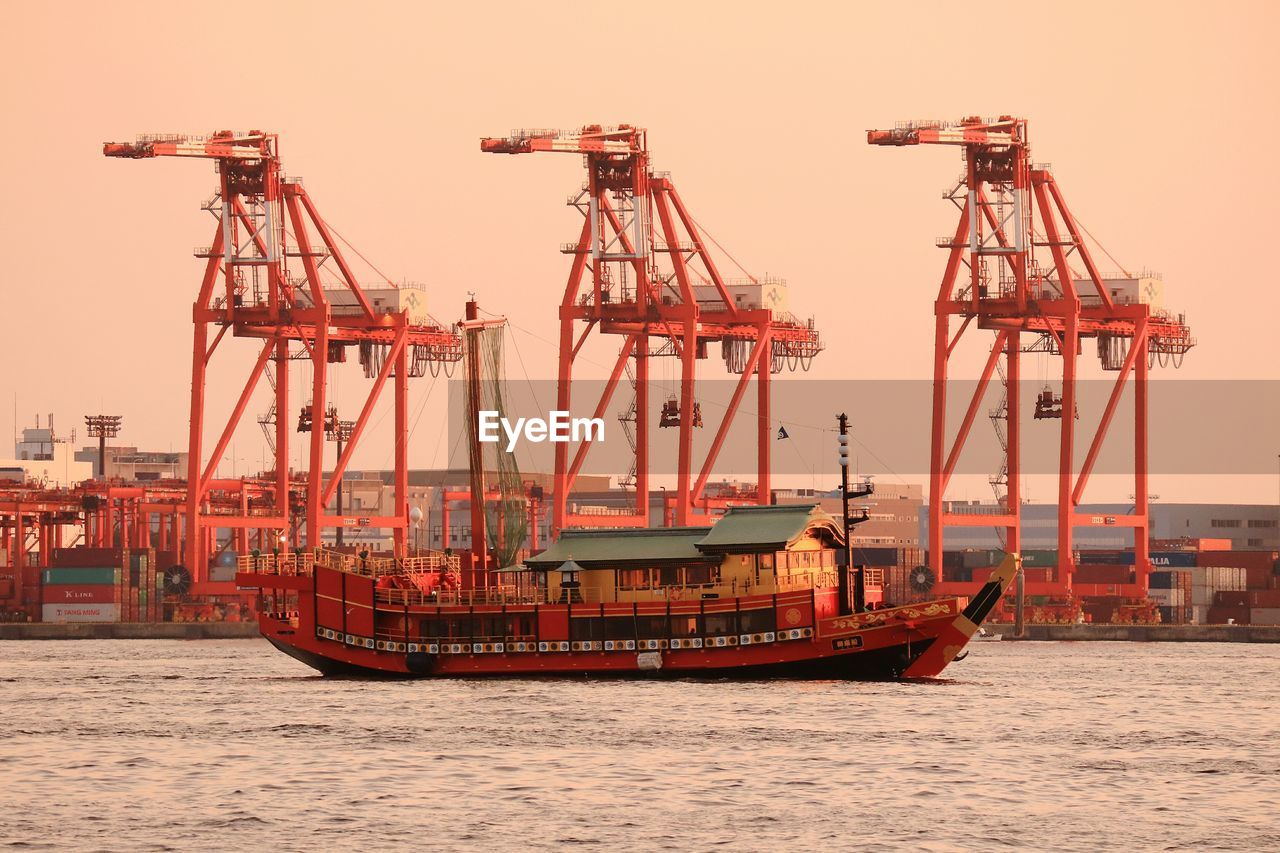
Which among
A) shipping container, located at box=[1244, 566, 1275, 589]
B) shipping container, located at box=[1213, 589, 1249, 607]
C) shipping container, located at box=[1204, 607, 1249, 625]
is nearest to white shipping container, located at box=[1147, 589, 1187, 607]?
shipping container, located at box=[1213, 589, 1249, 607]

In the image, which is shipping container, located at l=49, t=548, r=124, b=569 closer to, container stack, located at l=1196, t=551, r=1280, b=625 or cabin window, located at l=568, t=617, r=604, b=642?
container stack, located at l=1196, t=551, r=1280, b=625

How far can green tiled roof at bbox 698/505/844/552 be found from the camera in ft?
258

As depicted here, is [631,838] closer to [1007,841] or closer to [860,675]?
A: [1007,841]

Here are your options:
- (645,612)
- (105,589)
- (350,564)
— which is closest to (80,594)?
(105,589)

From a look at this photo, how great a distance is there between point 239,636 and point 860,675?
68.9 metres

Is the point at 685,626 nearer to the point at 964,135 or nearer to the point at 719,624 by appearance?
the point at 719,624

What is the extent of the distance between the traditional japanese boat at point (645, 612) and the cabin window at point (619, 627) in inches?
1.9

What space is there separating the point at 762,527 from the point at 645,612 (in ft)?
16.0

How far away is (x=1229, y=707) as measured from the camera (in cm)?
7450

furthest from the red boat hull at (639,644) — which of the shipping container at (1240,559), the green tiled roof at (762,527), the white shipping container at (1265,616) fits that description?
the shipping container at (1240,559)

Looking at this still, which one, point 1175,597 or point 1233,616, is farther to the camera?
point 1175,597

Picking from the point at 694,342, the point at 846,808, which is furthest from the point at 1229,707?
the point at 694,342

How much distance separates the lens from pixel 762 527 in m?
79.5

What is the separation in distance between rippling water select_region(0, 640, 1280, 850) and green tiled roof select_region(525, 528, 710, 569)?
4283 millimetres
